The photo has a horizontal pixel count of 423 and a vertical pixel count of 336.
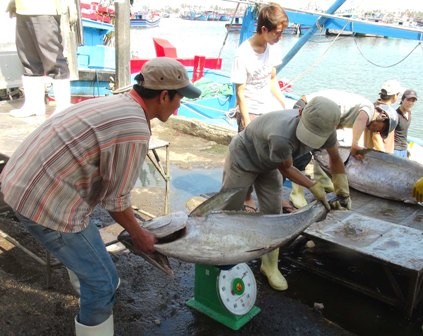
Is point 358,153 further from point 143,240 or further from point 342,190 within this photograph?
point 143,240

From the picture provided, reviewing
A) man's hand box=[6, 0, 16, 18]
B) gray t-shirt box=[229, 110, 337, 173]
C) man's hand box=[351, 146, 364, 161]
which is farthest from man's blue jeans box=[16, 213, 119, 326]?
man's hand box=[351, 146, 364, 161]

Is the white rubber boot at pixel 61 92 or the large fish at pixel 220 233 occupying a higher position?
the white rubber boot at pixel 61 92

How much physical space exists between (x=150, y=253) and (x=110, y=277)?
245mm

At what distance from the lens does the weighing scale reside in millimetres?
2920

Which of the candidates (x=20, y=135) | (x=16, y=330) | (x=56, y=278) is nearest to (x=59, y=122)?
(x=16, y=330)

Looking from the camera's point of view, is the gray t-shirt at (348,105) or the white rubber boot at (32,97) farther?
the white rubber boot at (32,97)

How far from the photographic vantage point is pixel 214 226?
8.83 feet

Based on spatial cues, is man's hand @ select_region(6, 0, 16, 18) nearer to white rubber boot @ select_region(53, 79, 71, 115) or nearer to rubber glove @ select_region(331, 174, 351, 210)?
white rubber boot @ select_region(53, 79, 71, 115)

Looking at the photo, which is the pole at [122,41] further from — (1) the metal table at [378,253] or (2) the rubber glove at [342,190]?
(2) the rubber glove at [342,190]

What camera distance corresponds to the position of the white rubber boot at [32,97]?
4.88 metres

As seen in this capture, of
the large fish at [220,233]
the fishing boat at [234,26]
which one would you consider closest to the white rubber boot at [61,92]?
the large fish at [220,233]

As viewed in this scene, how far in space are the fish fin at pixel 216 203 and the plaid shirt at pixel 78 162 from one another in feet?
2.81

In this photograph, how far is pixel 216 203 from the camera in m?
2.97

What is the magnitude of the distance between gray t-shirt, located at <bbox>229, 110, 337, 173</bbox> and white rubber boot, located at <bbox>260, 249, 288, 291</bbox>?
2.45 feet
